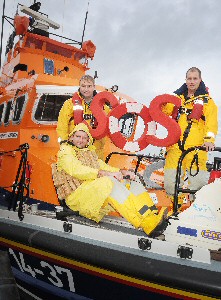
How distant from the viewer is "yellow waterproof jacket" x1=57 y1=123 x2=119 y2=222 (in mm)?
2957

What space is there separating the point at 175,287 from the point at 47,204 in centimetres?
241

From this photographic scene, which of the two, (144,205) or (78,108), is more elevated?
(78,108)

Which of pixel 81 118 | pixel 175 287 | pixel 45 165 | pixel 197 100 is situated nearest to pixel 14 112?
pixel 45 165

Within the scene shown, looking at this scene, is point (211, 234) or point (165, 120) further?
point (165, 120)

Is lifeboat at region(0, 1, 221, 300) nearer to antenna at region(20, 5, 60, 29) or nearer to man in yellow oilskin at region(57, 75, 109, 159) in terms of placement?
man in yellow oilskin at region(57, 75, 109, 159)

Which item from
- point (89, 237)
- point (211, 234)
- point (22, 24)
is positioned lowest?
point (89, 237)

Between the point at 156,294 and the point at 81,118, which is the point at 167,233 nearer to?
the point at 156,294

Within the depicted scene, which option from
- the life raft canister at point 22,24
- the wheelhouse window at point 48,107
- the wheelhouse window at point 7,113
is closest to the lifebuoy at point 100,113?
the wheelhouse window at point 48,107

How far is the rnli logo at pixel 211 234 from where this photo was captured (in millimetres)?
2566

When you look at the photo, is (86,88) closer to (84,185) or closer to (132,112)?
(132,112)

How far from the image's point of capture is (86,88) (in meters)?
4.13

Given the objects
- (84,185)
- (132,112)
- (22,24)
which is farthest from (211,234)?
Answer: (22,24)

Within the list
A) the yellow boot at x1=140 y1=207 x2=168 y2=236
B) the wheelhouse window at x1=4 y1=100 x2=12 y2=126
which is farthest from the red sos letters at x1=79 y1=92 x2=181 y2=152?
the wheelhouse window at x1=4 y1=100 x2=12 y2=126

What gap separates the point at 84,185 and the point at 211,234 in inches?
47.5
